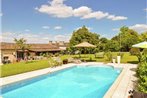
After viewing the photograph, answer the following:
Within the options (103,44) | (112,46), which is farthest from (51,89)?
(112,46)

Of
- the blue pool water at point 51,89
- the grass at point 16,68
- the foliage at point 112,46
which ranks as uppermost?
the foliage at point 112,46

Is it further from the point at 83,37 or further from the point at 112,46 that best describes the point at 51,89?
the point at 112,46

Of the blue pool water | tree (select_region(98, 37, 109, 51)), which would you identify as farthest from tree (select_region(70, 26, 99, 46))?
the blue pool water

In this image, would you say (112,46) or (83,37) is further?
(112,46)

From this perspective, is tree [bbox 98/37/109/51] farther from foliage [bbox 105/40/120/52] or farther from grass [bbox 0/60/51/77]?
grass [bbox 0/60/51/77]

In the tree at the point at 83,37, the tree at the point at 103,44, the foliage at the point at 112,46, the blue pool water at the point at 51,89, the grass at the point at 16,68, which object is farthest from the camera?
the foliage at the point at 112,46

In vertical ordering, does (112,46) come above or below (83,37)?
below

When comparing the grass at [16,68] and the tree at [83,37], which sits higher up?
the tree at [83,37]

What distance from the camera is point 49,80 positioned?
1527cm

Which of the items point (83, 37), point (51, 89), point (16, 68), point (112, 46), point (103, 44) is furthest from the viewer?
point (112, 46)

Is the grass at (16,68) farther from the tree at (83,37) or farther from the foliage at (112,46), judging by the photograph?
the foliage at (112,46)

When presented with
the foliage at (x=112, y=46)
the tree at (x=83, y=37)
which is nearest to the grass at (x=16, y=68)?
the tree at (x=83, y=37)

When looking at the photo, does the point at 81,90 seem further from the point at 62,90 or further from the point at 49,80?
the point at 49,80

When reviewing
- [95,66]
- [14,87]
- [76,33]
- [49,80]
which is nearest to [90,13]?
[76,33]
